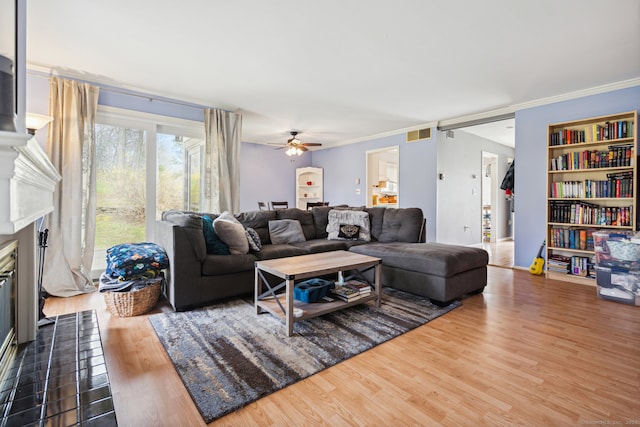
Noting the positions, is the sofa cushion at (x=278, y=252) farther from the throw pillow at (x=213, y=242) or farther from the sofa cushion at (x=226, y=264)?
the throw pillow at (x=213, y=242)

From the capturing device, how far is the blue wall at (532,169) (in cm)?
412

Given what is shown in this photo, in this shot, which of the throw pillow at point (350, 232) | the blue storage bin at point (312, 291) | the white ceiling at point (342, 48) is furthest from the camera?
the throw pillow at point (350, 232)

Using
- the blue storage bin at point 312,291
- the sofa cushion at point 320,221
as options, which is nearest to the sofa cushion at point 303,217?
the sofa cushion at point 320,221

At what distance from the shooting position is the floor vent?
5.66 m

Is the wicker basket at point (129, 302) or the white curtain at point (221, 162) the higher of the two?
the white curtain at point (221, 162)

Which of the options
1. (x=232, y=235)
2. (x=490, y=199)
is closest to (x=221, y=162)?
(x=232, y=235)

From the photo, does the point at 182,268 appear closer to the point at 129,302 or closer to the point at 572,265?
the point at 129,302

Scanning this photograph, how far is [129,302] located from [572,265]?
4.99m

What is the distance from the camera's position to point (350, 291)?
261cm

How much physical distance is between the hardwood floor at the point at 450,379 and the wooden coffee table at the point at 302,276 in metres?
0.50

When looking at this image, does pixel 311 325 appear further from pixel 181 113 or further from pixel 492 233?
pixel 492 233

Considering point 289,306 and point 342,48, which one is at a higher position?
point 342,48

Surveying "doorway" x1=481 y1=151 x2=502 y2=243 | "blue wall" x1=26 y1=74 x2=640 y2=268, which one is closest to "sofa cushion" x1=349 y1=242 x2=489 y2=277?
"blue wall" x1=26 y1=74 x2=640 y2=268

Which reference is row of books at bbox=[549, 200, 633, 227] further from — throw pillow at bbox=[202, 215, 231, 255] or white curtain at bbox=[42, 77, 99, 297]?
white curtain at bbox=[42, 77, 99, 297]
